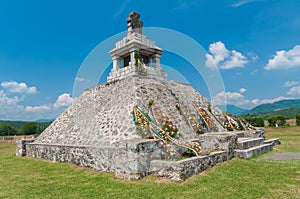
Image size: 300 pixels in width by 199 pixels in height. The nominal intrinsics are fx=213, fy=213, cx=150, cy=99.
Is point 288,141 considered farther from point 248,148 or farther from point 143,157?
point 143,157

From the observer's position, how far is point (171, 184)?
18.9 feet

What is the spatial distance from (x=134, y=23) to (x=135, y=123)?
777cm

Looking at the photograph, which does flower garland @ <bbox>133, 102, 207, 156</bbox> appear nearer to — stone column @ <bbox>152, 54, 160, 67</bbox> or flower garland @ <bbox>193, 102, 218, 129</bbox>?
flower garland @ <bbox>193, 102, 218, 129</bbox>

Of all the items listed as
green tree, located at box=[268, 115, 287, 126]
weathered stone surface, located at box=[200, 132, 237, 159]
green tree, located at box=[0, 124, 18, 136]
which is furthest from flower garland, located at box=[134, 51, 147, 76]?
green tree, located at box=[0, 124, 18, 136]

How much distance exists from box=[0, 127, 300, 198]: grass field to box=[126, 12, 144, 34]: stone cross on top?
9.41 meters

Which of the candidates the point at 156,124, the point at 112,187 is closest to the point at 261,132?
the point at 156,124

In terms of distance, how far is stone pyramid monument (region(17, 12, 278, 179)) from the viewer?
7.33 metres

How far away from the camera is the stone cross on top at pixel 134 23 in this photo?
13.9 metres

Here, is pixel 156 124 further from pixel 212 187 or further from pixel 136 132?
pixel 212 187

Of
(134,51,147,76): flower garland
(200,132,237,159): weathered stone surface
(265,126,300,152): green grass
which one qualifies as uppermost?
(134,51,147,76): flower garland

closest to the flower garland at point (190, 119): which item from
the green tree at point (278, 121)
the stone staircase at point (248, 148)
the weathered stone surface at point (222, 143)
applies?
the weathered stone surface at point (222, 143)

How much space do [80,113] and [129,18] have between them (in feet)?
22.4

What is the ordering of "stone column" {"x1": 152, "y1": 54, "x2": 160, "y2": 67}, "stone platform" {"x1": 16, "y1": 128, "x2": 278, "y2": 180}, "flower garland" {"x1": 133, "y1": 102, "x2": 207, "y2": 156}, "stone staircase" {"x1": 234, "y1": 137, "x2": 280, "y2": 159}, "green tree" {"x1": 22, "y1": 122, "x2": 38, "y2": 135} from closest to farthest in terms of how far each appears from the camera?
"stone platform" {"x1": 16, "y1": 128, "x2": 278, "y2": 180}, "flower garland" {"x1": 133, "y1": 102, "x2": 207, "y2": 156}, "stone staircase" {"x1": 234, "y1": 137, "x2": 280, "y2": 159}, "stone column" {"x1": 152, "y1": 54, "x2": 160, "y2": 67}, "green tree" {"x1": 22, "y1": 122, "x2": 38, "y2": 135}

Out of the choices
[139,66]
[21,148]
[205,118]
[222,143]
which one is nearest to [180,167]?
[222,143]
